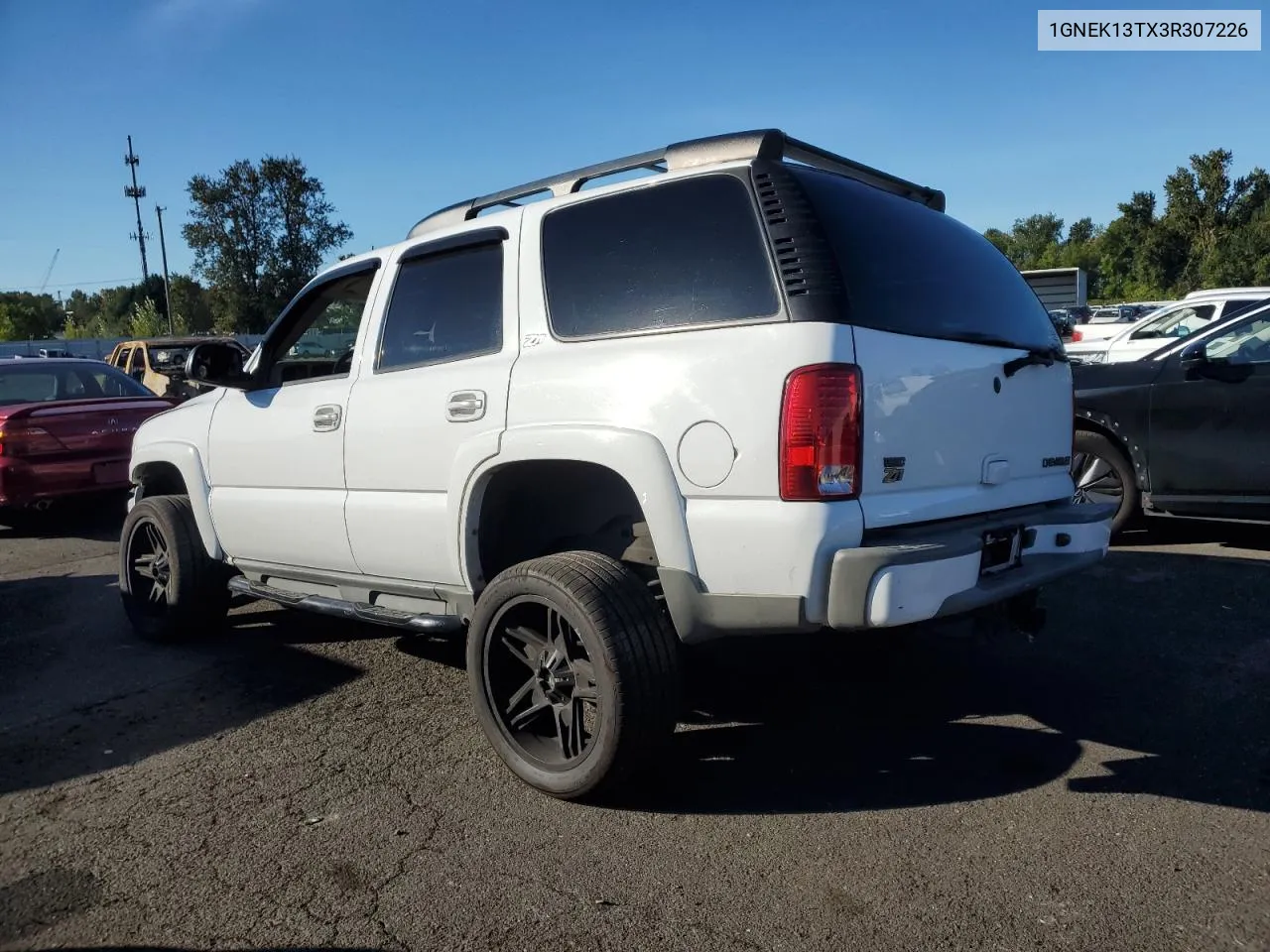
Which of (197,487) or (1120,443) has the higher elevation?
(197,487)

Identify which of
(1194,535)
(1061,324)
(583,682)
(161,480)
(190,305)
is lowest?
(1194,535)

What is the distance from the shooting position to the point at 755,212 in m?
3.01

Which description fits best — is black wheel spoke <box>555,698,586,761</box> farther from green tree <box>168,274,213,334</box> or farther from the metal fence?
green tree <box>168,274,213,334</box>

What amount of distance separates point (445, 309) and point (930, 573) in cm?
215

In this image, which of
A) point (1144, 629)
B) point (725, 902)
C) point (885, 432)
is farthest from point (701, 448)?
point (1144, 629)

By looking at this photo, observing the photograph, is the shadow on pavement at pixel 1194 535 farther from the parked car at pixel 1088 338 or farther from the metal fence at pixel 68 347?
the metal fence at pixel 68 347

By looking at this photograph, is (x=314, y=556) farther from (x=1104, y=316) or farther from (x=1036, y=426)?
(x=1104, y=316)

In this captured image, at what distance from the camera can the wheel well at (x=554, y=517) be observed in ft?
11.4

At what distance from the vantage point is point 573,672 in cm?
320

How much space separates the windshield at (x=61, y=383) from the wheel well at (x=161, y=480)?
409cm

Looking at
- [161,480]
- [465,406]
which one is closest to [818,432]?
[465,406]

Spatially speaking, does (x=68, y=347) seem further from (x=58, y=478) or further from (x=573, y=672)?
(x=573, y=672)

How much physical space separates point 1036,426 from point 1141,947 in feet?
5.99

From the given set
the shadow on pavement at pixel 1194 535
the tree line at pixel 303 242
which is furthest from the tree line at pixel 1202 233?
the shadow on pavement at pixel 1194 535
